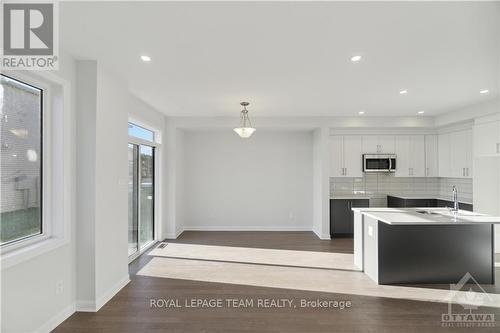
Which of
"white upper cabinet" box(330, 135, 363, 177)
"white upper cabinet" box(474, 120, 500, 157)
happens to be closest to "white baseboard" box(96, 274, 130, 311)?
"white upper cabinet" box(330, 135, 363, 177)

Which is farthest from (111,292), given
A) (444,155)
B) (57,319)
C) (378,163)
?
(444,155)

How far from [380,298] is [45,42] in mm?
4451

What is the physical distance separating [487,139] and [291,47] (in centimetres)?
442

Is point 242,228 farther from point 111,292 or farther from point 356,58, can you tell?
point 356,58

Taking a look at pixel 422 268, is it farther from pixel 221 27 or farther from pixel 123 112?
pixel 123 112

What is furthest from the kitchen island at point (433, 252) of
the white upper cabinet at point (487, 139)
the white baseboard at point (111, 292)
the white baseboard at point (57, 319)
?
the white baseboard at point (57, 319)

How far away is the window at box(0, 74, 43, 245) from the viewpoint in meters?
2.28

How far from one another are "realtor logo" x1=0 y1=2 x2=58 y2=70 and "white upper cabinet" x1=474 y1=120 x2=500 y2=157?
6233mm

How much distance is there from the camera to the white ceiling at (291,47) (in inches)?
80.6

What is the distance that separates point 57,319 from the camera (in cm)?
265

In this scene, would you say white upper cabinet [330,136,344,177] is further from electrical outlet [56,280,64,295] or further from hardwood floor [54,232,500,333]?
Answer: electrical outlet [56,280,64,295]

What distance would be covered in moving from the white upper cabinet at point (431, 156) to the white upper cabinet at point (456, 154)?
0.09 meters

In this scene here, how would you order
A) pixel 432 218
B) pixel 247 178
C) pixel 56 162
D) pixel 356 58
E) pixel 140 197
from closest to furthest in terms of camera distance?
1. pixel 56 162
2. pixel 356 58
3. pixel 432 218
4. pixel 140 197
5. pixel 247 178

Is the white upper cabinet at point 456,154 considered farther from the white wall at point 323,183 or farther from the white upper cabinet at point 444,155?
the white wall at point 323,183
